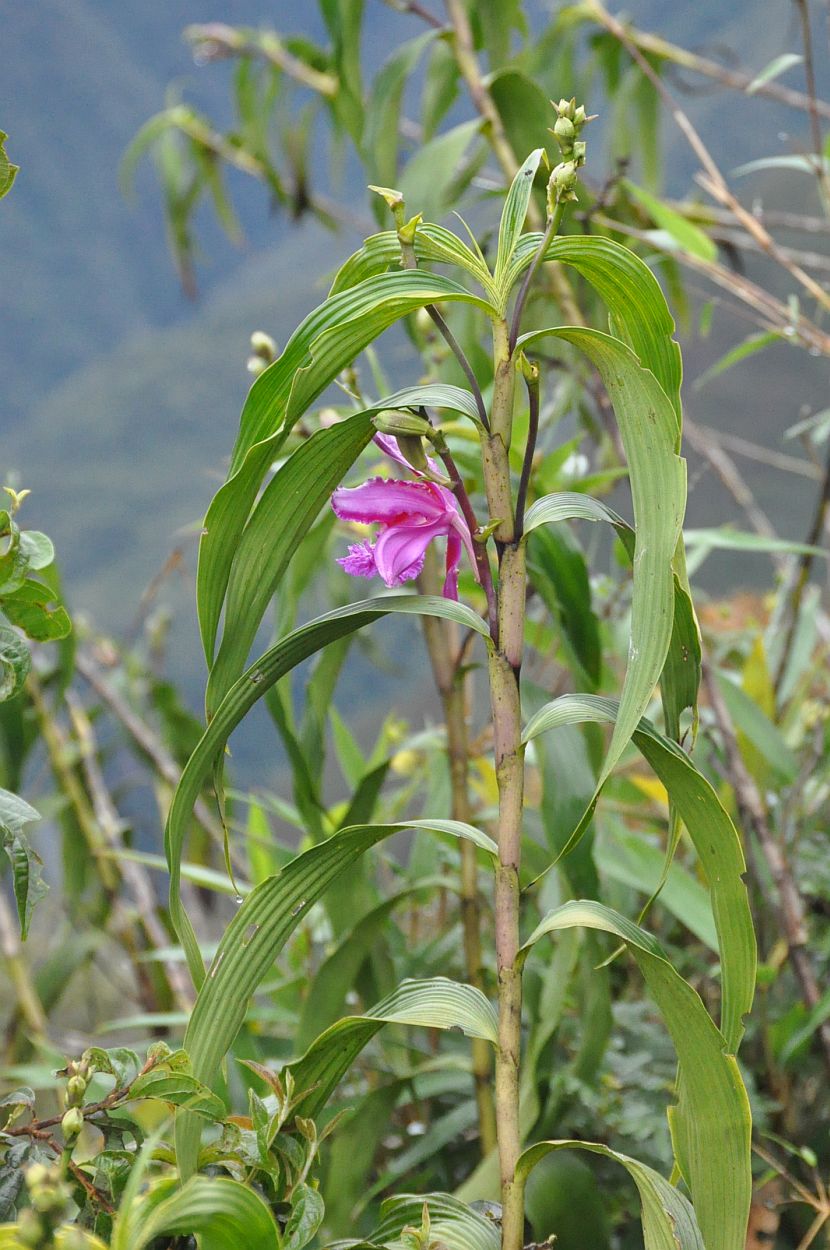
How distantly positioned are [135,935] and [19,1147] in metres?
0.88

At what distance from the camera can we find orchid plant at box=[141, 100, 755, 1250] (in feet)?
0.99

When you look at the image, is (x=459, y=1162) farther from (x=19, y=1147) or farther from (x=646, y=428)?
(x=646, y=428)

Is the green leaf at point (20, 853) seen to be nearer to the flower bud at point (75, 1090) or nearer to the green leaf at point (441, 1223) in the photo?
the flower bud at point (75, 1090)

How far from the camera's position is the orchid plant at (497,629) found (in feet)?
0.99

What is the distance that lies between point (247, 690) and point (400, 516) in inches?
3.3

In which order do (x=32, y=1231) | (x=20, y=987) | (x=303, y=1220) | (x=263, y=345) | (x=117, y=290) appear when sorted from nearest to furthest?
1. (x=32, y=1231)
2. (x=303, y=1220)
3. (x=263, y=345)
4. (x=20, y=987)
5. (x=117, y=290)

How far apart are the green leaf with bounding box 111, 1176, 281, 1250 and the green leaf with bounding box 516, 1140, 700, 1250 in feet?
0.31

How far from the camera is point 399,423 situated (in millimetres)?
335

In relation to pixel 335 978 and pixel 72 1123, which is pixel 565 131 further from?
pixel 335 978

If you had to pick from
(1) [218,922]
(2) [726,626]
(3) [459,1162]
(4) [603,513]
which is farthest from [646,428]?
(1) [218,922]

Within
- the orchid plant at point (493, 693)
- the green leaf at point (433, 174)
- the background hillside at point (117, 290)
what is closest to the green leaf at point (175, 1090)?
the orchid plant at point (493, 693)

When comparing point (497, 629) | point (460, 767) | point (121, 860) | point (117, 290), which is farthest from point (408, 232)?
point (117, 290)

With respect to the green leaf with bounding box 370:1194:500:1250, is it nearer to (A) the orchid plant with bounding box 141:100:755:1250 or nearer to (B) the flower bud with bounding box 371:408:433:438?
(A) the orchid plant with bounding box 141:100:755:1250

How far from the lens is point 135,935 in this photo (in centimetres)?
115
